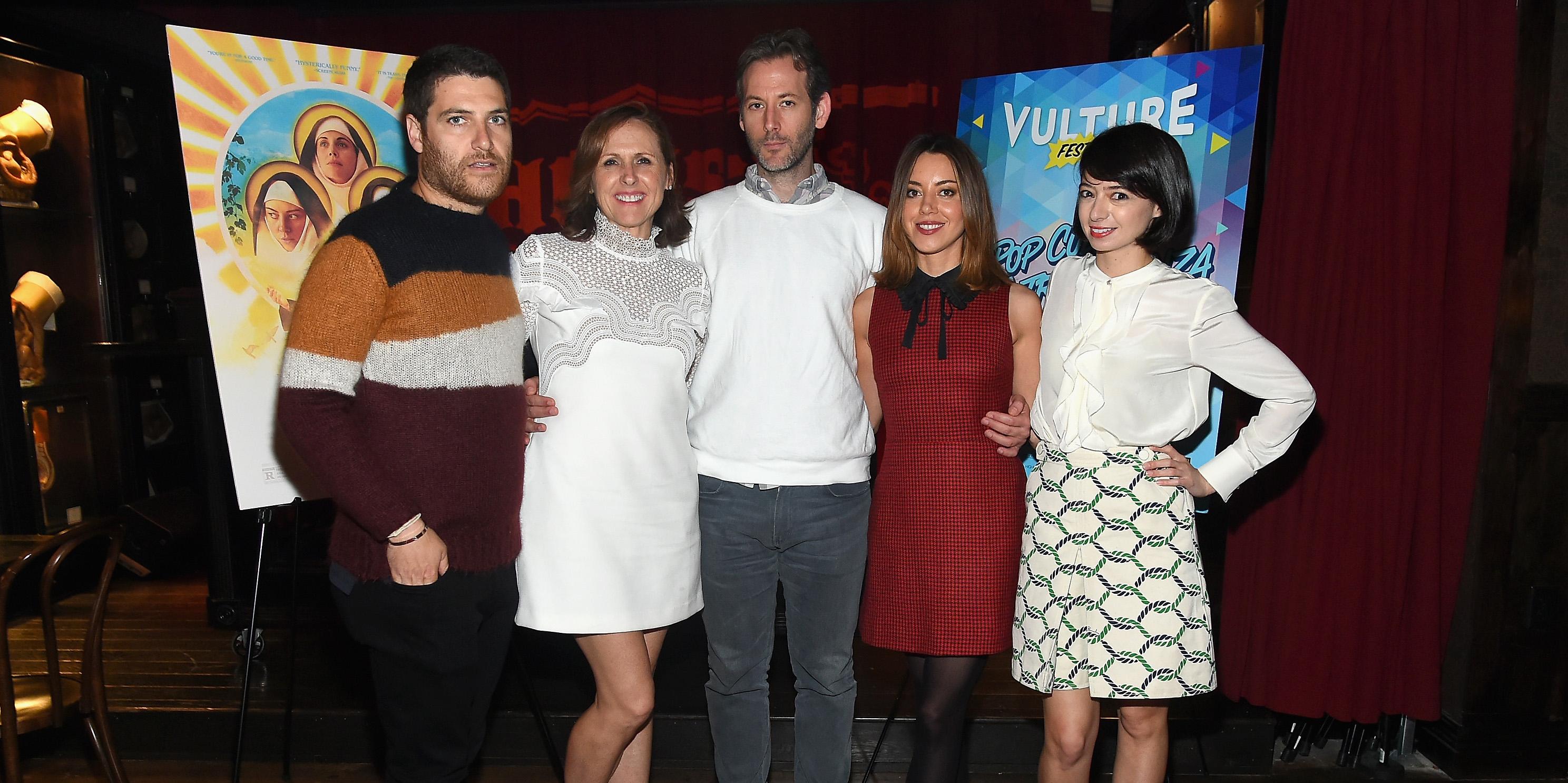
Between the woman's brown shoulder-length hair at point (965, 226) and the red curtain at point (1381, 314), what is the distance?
108 cm

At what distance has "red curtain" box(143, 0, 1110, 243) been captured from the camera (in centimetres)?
478

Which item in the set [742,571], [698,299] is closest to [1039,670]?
[742,571]

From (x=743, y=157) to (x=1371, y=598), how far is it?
3459 millimetres

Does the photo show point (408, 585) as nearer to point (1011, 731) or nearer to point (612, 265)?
point (612, 265)

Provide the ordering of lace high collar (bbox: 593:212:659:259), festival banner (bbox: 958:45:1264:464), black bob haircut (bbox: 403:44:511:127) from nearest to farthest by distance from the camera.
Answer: black bob haircut (bbox: 403:44:511:127)
lace high collar (bbox: 593:212:659:259)
festival banner (bbox: 958:45:1264:464)

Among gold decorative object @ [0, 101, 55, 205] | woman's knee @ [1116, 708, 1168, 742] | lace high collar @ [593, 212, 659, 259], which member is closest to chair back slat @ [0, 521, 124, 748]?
lace high collar @ [593, 212, 659, 259]

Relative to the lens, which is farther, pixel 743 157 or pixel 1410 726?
pixel 743 157

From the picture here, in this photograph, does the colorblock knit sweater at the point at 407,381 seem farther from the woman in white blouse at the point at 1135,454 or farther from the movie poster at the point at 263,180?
the woman in white blouse at the point at 1135,454

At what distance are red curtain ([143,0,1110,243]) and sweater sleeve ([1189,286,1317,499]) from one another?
3.24 m

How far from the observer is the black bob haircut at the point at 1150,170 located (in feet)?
5.67

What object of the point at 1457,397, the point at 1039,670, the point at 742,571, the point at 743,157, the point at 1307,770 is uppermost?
the point at 743,157

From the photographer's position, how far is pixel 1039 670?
1.79 metres

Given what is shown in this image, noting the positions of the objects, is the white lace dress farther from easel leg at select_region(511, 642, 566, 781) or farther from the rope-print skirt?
the rope-print skirt

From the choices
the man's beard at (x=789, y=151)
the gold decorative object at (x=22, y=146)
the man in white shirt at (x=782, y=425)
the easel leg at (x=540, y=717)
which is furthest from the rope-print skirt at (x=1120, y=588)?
the gold decorative object at (x=22, y=146)
